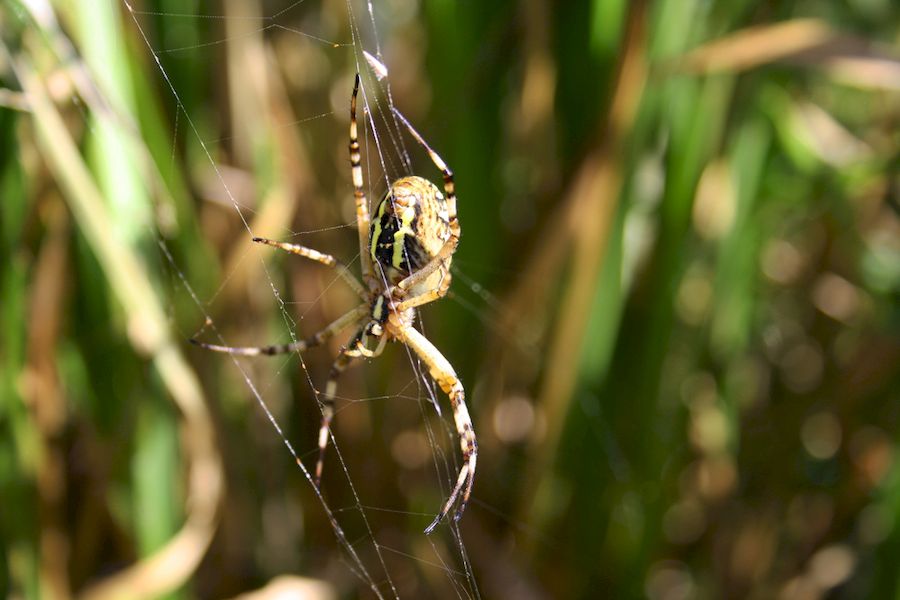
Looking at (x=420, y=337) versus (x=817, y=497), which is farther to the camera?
(x=817, y=497)

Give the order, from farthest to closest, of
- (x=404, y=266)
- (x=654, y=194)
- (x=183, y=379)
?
1. (x=654, y=194)
2. (x=183, y=379)
3. (x=404, y=266)

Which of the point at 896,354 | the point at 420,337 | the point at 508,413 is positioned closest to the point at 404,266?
the point at 420,337

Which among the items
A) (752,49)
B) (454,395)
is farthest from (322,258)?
(752,49)

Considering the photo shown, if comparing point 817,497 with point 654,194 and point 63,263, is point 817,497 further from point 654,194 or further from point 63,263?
point 63,263

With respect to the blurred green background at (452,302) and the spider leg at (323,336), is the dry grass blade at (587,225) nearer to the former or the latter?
the blurred green background at (452,302)

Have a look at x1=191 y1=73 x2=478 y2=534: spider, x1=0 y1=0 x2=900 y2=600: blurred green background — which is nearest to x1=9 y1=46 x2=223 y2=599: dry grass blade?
x1=0 y1=0 x2=900 y2=600: blurred green background

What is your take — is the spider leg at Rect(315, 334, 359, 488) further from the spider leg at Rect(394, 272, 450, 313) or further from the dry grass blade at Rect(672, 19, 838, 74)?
the dry grass blade at Rect(672, 19, 838, 74)
